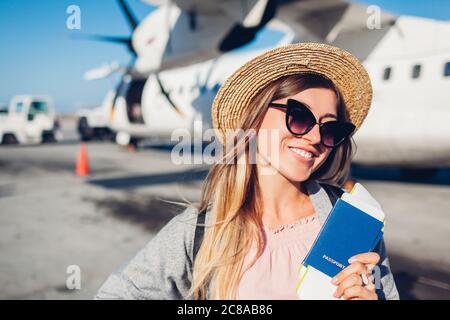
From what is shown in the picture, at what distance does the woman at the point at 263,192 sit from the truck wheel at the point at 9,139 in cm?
2062

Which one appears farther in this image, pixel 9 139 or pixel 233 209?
pixel 9 139

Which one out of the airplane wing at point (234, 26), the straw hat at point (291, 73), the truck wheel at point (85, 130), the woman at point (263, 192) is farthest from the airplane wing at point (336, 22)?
the truck wheel at point (85, 130)

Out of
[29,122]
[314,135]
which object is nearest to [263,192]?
[314,135]

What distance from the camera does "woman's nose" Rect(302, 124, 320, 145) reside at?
146 cm

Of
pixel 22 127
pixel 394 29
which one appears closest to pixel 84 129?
pixel 22 127

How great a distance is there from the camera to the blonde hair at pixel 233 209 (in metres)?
1.32

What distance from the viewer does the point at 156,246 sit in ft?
4.34

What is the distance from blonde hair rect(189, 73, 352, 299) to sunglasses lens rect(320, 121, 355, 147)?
0.40 ft

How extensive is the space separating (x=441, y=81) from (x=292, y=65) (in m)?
6.42

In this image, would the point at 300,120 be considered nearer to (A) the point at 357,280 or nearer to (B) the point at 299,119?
(B) the point at 299,119

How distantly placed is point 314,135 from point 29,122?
20.8 m

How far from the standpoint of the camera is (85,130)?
22.3 metres

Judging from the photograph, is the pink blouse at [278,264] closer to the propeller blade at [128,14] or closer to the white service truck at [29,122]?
the propeller blade at [128,14]
